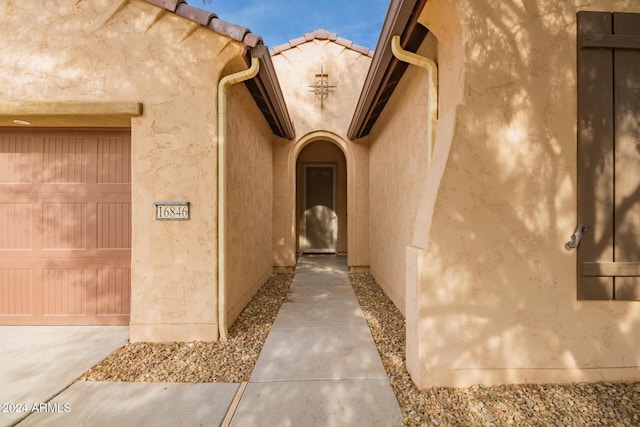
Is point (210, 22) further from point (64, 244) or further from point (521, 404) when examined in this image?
point (521, 404)

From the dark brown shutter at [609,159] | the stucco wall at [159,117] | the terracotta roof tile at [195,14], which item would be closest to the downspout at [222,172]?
the stucco wall at [159,117]

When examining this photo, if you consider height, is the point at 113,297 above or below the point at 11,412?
above

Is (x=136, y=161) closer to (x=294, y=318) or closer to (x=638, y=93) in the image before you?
(x=294, y=318)

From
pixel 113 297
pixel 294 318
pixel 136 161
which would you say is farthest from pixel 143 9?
pixel 294 318

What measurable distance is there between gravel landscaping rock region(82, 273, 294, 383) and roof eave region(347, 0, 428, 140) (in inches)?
137

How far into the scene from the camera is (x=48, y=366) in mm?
2631

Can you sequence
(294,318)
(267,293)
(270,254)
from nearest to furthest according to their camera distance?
(294,318)
(267,293)
(270,254)

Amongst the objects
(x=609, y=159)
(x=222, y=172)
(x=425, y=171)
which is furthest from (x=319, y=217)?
(x=609, y=159)

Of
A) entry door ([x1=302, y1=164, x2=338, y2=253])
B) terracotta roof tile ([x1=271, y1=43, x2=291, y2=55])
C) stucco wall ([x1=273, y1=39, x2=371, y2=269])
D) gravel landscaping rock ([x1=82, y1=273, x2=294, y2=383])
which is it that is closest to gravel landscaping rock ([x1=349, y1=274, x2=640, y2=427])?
gravel landscaping rock ([x1=82, y1=273, x2=294, y2=383])

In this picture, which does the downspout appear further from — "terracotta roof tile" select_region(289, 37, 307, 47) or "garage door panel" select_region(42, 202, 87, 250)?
"terracotta roof tile" select_region(289, 37, 307, 47)

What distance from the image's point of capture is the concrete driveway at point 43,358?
2.21 meters

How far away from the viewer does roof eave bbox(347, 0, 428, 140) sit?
248 cm

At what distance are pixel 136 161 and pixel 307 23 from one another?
19.4ft

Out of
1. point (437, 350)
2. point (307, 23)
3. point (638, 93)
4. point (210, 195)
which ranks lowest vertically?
point (437, 350)
